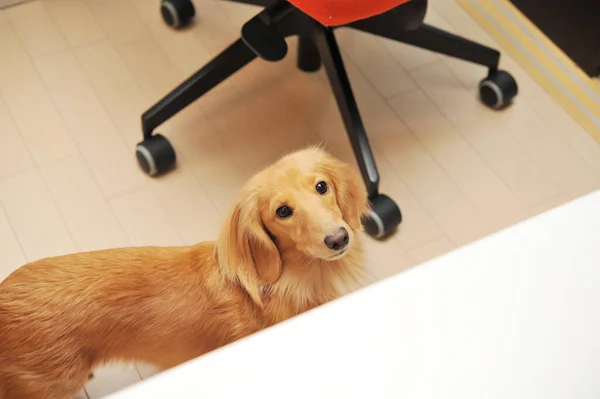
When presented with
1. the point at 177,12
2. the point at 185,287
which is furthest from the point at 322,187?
the point at 177,12

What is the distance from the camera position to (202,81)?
1740mm

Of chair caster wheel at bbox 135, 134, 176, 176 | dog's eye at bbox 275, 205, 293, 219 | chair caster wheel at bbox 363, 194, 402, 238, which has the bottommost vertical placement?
chair caster wheel at bbox 363, 194, 402, 238

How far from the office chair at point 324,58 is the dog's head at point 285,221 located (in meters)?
0.40

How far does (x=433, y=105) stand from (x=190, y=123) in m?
0.66

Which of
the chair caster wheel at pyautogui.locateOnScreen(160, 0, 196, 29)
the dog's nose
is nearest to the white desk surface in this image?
the dog's nose

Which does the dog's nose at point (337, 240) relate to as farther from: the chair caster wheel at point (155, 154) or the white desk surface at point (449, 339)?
the chair caster wheel at point (155, 154)

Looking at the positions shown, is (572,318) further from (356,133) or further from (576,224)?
(356,133)

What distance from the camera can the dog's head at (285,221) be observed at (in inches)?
47.5

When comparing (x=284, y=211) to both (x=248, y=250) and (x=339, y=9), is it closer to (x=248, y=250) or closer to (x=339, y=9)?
(x=248, y=250)

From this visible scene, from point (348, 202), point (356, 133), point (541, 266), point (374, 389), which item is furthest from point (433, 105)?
point (374, 389)

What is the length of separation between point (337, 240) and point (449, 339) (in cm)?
47

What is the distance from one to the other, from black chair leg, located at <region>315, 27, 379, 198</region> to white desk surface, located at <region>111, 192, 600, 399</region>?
0.86 m

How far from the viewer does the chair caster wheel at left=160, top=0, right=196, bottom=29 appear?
205 centimetres

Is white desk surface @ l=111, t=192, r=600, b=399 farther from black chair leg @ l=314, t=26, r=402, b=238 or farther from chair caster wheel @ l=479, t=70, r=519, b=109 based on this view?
chair caster wheel @ l=479, t=70, r=519, b=109
